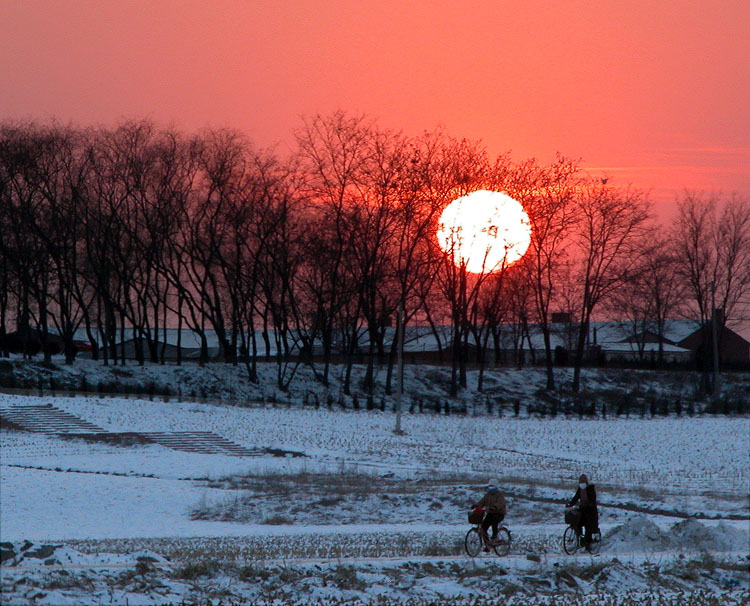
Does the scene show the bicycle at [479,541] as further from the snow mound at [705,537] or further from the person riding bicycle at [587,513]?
the snow mound at [705,537]

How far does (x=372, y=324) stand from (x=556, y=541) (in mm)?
48053

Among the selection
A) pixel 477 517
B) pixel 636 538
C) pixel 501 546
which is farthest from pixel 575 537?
pixel 477 517

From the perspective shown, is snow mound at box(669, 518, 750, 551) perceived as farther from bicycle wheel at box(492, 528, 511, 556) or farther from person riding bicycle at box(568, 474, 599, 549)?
bicycle wheel at box(492, 528, 511, 556)

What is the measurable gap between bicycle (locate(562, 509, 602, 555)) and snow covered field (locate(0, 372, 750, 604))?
0.25 m

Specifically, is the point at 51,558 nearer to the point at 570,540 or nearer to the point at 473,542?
the point at 473,542

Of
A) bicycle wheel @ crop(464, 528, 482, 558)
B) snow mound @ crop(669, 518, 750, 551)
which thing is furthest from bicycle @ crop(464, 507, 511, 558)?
snow mound @ crop(669, 518, 750, 551)

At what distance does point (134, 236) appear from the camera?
65.7 m

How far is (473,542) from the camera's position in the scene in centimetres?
1692

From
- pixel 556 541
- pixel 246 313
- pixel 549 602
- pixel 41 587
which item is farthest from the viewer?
pixel 246 313

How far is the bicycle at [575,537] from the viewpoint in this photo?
17625mm

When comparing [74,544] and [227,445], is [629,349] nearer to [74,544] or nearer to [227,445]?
[227,445]

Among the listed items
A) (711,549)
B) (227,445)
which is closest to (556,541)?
(711,549)

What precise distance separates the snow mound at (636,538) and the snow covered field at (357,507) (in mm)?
38

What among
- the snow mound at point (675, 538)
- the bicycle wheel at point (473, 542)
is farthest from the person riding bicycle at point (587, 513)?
the bicycle wheel at point (473, 542)
